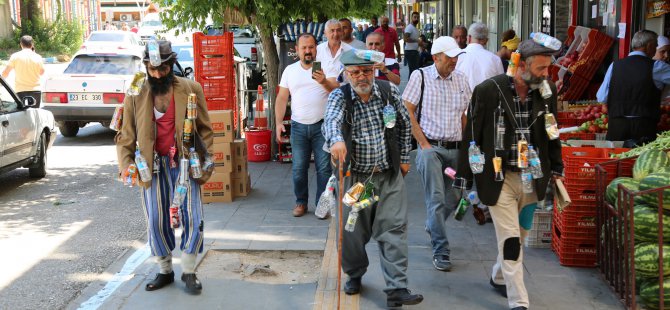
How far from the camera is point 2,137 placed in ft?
33.2

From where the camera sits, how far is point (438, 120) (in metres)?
6.38

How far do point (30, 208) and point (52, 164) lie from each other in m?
3.18

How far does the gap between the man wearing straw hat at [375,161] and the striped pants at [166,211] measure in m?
1.15

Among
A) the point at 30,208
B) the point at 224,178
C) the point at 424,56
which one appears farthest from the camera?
the point at 424,56

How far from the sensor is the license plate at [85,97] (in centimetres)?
1456

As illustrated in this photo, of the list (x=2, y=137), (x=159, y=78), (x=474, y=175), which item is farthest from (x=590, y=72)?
(x=2, y=137)

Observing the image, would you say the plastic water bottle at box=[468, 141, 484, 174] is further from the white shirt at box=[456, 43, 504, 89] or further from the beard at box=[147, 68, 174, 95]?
the white shirt at box=[456, 43, 504, 89]

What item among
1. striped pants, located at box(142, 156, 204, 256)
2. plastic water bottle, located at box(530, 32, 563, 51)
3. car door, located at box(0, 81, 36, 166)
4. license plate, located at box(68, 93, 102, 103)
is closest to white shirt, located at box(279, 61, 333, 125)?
striped pants, located at box(142, 156, 204, 256)

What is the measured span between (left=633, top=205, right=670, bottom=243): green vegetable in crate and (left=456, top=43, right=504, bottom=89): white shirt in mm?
3074

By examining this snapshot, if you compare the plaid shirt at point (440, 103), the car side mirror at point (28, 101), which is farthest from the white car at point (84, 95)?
the plaid shirt at point (440, 103)

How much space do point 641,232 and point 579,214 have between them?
940 mm

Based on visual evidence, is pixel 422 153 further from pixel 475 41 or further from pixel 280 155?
pixel 280 155

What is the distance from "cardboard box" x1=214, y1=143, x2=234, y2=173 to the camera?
29.7 ft

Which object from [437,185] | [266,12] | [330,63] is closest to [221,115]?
[330,63]
